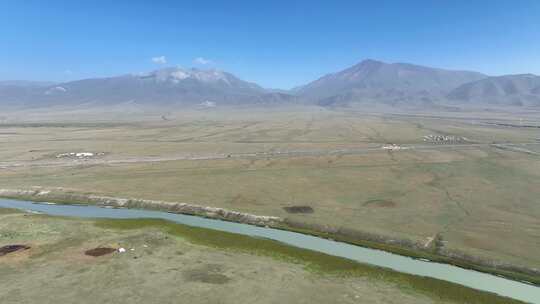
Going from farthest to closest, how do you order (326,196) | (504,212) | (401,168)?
(401,168) → (326,196) → (504,212)

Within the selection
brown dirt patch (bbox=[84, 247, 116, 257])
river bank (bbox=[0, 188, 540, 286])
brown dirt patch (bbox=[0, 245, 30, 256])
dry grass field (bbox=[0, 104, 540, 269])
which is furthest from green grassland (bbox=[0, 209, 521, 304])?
dry grass field (bbox=[0, 104, 540, 269])

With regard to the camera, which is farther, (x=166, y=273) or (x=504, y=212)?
(x=504, y=212)

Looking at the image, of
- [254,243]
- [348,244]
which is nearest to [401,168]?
[348,244]

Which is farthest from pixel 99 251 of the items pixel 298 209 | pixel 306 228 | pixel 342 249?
pixel 298 209

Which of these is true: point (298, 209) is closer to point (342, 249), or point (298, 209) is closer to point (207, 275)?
point (342, 249)

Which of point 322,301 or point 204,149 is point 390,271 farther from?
point 204,149

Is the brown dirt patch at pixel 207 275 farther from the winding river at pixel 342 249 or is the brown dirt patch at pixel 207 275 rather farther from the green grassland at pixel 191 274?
the winding river at pixel 342 249
